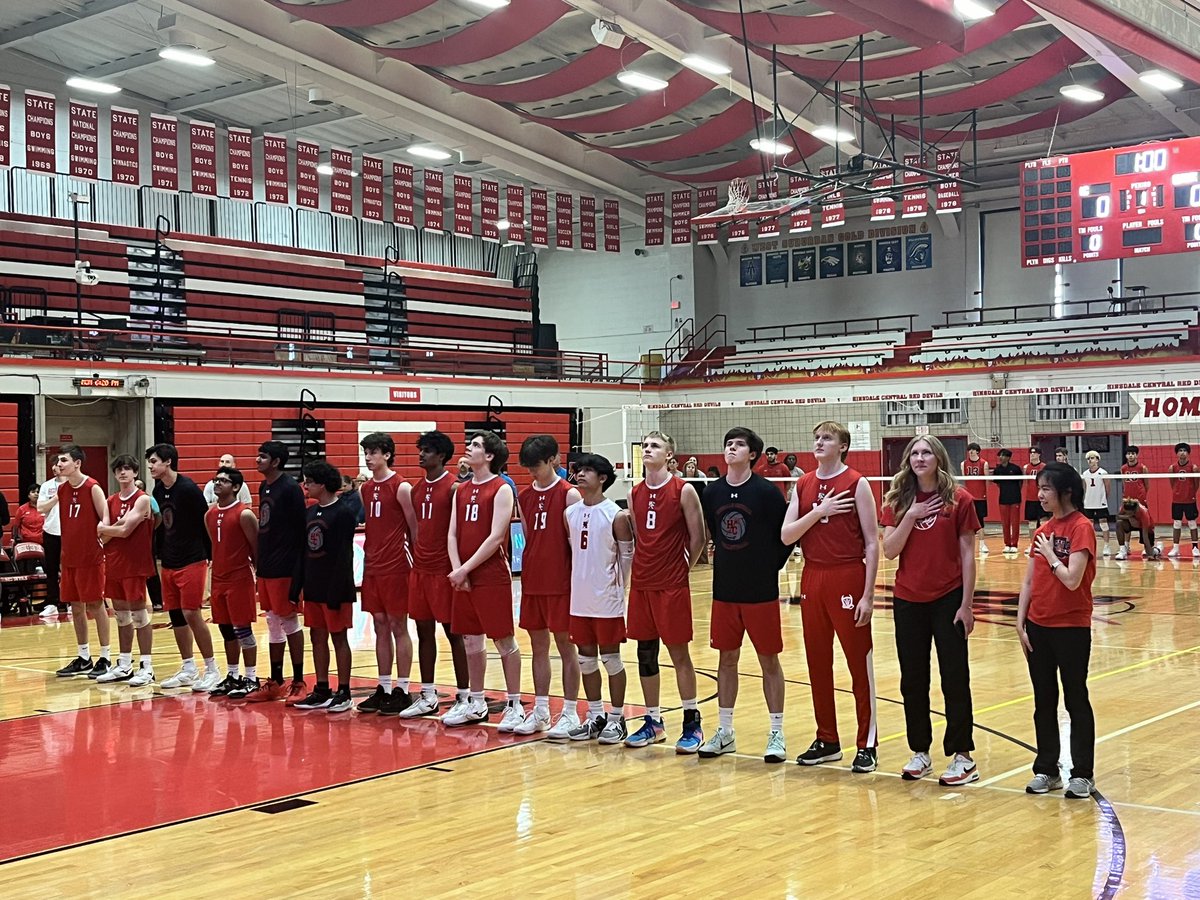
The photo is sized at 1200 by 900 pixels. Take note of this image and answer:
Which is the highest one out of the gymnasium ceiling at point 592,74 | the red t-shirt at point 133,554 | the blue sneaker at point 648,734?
the gymnasium ceiling at point 592,74

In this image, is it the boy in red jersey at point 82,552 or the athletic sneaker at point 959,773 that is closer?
the athletic sneaker at point 959,773

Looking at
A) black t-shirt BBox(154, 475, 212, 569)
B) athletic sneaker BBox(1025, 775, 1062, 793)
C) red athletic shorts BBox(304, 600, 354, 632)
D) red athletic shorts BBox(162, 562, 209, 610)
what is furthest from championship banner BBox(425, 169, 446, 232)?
athletic sneaker BBox(1025, 775, 1062, 793)

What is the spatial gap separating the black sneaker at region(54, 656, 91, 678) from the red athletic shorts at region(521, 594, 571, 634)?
15.4ft

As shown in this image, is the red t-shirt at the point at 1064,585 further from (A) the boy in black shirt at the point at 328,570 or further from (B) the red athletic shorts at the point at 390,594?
(A) the boy in black shirt at the point at 328,570

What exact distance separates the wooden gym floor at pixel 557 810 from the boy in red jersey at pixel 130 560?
3.23 ft

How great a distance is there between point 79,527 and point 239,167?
462 inches

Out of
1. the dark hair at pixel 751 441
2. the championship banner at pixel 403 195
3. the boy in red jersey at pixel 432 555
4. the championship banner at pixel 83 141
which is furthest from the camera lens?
the championship banner at pixel 403 195

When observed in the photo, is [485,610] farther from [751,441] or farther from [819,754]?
[819,754]

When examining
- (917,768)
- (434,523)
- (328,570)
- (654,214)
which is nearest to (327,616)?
(328,570)

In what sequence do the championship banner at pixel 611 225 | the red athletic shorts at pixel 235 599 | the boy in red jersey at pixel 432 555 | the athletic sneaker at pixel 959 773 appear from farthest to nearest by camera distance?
the championship banner at pixel 611 225 < the red athletic shorts at pixel 235 599 < the boy in red jersey at pixel 432 555 < the athletic sneaker at pixel 959 773

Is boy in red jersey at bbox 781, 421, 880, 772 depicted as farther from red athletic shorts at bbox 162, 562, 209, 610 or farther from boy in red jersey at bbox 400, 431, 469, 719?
red athletic shorts at bbox 162, 562, 209, 610

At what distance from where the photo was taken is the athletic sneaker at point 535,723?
7.66 m

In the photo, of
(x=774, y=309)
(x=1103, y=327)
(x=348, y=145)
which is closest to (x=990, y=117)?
(x=1103, y=327)

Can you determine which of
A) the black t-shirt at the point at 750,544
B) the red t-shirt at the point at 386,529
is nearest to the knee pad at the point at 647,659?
the black t-shirt at the point at 750,544
